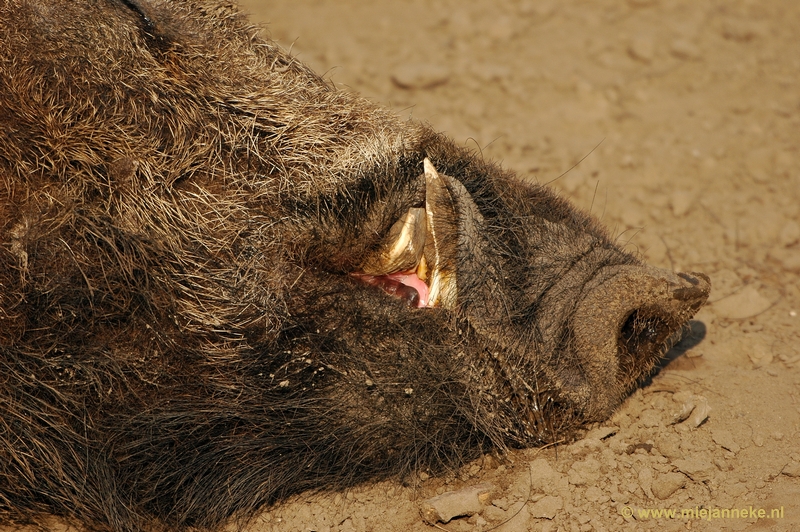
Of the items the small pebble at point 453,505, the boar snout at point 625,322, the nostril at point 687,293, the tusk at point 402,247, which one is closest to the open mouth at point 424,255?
the tusk at point 402,247

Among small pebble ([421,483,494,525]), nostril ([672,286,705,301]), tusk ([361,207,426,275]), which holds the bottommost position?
small pebble ([421,483,494,525])

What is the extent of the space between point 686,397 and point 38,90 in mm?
2609

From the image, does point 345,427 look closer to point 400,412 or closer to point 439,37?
point 400,412

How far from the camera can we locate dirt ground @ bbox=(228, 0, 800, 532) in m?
2.83

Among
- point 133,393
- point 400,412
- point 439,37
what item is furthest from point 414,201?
point 439,37

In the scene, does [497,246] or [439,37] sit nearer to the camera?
[497,246]

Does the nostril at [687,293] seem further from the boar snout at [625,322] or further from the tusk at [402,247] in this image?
the tusk at [402,247]

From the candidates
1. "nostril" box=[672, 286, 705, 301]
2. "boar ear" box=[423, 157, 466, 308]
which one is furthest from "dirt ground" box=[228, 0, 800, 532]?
"boar ear" box=[423, 157, 466, 308]

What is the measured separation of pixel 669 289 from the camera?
→ 293cm

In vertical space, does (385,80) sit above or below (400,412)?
above

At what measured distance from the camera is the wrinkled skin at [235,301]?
2.66 meters

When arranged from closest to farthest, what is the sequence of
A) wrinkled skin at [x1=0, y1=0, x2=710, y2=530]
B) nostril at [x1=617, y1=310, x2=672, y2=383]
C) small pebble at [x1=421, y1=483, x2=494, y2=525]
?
wrinkled skin at [x1=0, y1=0, x2=710, y2=530] → small pebble at [x1=421, y1=483, x2=494, y2=525] → nostril at [x1=617, y1=310, x2=672, y2=383]

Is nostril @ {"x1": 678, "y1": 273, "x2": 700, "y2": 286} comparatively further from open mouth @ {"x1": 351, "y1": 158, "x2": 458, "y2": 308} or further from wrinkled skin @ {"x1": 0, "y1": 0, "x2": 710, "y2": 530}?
open mouth @ {"x1": 351, "y1": 158, "x2": 458, "y2": 308}

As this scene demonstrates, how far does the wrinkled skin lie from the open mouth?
0.03ft
